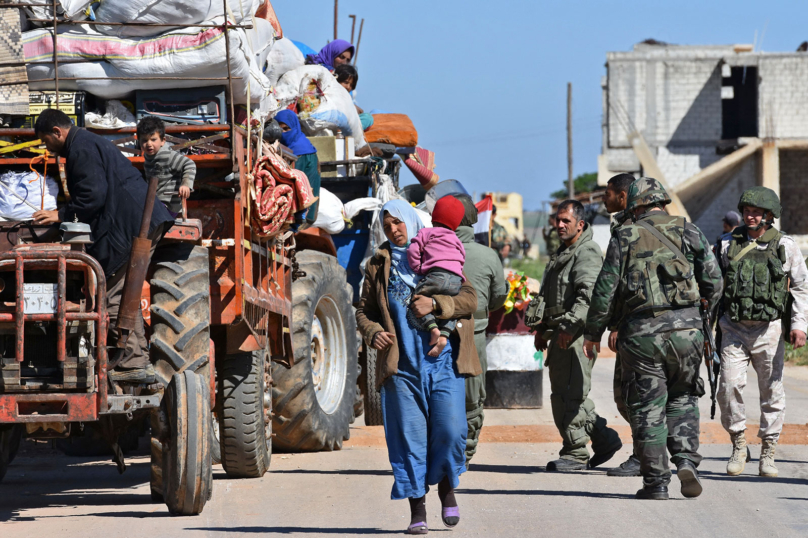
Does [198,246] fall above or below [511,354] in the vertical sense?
above

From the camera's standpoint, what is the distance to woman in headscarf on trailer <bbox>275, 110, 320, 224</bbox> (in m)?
9.98

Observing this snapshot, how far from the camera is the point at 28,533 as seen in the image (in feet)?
20.6

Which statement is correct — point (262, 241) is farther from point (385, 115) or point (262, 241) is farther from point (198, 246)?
point (385, 115)

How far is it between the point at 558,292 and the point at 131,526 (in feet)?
12.5

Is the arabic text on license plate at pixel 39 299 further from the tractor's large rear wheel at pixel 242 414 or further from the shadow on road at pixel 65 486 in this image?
the tractor's large rear wheel at pixel 242 414

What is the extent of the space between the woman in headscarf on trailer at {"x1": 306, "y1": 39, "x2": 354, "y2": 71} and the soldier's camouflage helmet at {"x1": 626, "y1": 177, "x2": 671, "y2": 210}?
6.43 m

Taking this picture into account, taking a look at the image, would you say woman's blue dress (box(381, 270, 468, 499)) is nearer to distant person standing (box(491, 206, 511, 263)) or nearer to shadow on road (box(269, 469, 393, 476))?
shadow on road (box(269, 469, 393, 476))

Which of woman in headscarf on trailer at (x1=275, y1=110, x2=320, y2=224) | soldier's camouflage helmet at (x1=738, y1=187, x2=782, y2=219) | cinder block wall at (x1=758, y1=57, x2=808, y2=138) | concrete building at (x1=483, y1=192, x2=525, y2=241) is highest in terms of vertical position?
cinder block wall at (x1=758, y1=57, x2=808, y2=138)

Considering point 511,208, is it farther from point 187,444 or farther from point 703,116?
point 187,444

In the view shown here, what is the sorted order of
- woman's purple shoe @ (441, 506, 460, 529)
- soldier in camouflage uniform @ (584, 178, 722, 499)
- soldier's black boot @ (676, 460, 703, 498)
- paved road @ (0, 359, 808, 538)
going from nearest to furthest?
woman's purple shoe @ (441, 506, 460, 529) → paved road @ (0, 359, 808, 538) → soldier's black boot @ (676, 460, 703, 498) → soldier in camouflage uniform @ (584, 178, 722, 499)

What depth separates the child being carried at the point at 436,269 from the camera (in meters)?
6.39

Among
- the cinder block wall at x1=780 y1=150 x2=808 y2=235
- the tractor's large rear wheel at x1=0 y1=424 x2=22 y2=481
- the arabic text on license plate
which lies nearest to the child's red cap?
the arabic text on license plate

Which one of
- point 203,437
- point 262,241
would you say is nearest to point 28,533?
point 203,437

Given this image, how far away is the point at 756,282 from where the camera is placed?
8523 millimetres
